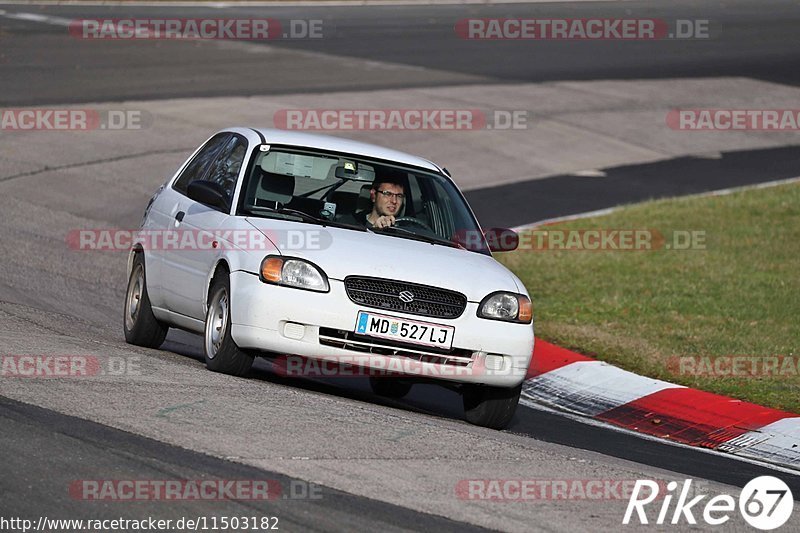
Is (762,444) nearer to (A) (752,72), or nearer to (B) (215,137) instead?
(B) (215,137)

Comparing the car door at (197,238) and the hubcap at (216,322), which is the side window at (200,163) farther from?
the hubcap at (216,322)

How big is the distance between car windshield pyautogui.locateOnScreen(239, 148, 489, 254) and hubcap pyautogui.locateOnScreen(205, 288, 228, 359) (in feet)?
2.09

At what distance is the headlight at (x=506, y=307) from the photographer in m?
8.85

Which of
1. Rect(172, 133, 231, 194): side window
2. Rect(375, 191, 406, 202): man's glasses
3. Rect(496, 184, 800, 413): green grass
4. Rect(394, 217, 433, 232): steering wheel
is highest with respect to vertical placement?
Rect(172, 133, 231, 194): side window

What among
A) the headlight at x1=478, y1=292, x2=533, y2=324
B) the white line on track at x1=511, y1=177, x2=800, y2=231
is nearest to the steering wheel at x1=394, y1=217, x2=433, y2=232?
the headlight at x1=478, y1=292, x2=533, y2=324

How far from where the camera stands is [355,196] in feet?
32.3

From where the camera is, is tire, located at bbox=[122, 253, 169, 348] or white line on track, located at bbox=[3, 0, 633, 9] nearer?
tire, located at bbox=[122, 253, 169, 348]

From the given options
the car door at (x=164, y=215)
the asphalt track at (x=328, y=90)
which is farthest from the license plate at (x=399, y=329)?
the car door at (x=164, y=215)

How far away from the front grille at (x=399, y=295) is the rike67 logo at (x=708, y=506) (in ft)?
6.31

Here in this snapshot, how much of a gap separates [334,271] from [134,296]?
272 centimetres

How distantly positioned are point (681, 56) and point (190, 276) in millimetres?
24028

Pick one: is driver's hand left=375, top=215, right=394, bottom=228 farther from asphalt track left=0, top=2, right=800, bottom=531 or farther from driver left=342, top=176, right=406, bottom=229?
asphalt track left=0, top=2, right=800, bottom=531

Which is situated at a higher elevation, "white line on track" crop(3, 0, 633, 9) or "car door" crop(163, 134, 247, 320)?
"white line on track" crop(3, 0, 633, 9)

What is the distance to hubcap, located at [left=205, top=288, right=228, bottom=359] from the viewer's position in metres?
9.02
